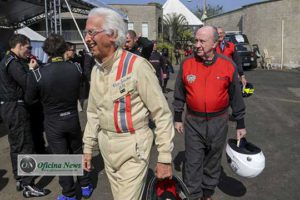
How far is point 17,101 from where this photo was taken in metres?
4.76

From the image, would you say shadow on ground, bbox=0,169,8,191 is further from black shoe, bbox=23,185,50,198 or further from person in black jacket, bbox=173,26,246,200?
person in black jacket, bbox=173,26,246,200

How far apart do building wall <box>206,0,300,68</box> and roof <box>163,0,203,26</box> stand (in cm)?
2327

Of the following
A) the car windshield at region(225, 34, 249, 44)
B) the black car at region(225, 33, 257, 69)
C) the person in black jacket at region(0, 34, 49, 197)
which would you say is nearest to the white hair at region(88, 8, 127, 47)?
the person in black jacket at region(0, 34, 49, 197)

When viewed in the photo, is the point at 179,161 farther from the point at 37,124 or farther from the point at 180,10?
the point at 180,10

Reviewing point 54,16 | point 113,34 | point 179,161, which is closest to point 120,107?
point 113,34

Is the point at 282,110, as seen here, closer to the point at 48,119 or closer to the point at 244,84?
the point at 244,84

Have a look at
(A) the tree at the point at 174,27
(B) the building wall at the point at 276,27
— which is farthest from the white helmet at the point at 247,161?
(A) the tree at the point at 174,27

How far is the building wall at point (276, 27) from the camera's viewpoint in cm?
2481

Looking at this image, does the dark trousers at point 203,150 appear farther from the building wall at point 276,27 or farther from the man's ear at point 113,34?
the building wall at point 276,27

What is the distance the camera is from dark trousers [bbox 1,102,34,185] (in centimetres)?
476

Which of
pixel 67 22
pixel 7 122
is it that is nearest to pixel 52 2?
pixel 7 122


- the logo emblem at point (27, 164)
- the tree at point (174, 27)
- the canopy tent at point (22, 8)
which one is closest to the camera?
the logo emblem at point (27, 164)

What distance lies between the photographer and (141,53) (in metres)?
6.09

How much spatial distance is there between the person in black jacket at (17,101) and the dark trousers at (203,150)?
2030 millimetres
